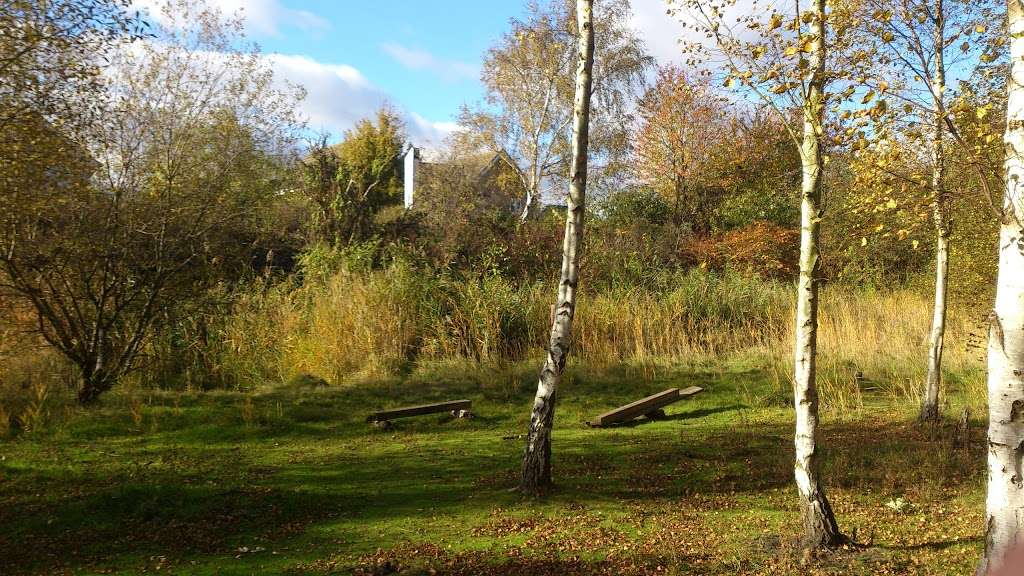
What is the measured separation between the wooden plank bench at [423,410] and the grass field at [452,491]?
16cm

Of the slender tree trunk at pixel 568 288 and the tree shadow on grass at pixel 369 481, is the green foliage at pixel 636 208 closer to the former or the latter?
the tree shadow on grass at pixel 369 481

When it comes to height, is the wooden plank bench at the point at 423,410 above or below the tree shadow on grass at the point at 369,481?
above

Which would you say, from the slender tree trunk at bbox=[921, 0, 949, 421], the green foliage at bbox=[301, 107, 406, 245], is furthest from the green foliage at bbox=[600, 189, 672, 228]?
the slender tree trunk at bbox=[921, 0, 949, 421]

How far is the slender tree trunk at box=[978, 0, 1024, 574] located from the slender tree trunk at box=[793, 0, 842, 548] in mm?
1062

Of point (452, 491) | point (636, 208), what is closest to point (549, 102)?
point (636, 208)

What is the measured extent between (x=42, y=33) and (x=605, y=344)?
29.1ft

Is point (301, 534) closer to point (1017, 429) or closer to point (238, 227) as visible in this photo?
point (1017, 429)

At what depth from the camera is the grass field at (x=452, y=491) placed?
5008 millimetres

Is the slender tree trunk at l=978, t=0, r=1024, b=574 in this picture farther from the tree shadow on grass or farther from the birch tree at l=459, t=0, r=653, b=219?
the birch tree at l=459, t=0, r=653, b=219

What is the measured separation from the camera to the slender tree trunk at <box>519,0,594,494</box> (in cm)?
605

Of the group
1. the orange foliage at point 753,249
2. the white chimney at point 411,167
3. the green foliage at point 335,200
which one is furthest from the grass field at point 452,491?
the white chimney at point 411,167

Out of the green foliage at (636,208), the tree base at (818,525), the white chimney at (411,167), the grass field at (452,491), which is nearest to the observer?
the tree base at (818,525)

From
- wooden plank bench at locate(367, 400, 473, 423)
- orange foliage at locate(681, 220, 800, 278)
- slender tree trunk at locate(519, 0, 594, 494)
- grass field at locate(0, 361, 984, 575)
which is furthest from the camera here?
orange foliage at locate(681, 220, 800, 278)

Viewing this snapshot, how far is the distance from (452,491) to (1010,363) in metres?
4.39
